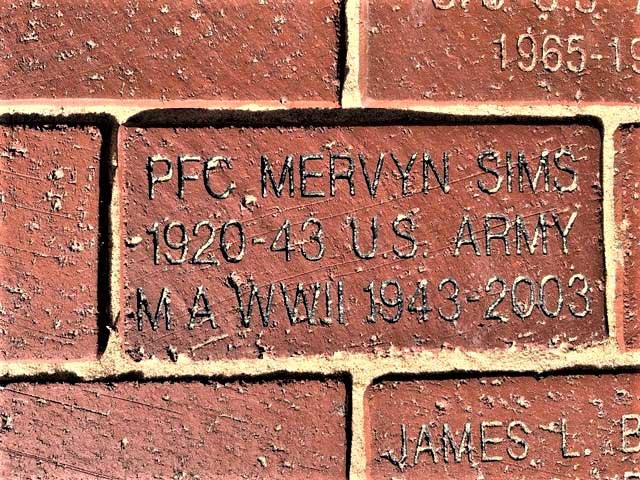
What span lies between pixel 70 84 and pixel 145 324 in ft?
0.74

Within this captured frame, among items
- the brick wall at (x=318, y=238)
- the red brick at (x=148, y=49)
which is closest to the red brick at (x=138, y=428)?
the brick wall at (x=318, y=238)

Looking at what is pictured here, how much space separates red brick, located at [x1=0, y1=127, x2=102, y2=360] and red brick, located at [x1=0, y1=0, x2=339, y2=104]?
48 millimetres

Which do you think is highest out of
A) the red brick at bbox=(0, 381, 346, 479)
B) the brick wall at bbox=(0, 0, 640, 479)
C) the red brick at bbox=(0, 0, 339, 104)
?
the red brick at bbox=(0, 0, 339, 104)

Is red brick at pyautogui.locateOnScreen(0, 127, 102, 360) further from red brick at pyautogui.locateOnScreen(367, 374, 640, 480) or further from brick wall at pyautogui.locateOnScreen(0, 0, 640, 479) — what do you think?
red brick at pyautogui.locateOnScreen(367, 374, 640, 480)

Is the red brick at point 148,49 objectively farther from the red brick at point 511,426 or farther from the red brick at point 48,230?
the red brick at point 511,426

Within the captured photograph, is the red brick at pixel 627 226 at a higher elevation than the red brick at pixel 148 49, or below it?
below

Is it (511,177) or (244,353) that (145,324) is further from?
(511,177)

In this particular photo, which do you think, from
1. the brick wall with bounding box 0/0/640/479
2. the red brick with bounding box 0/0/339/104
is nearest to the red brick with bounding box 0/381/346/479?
the brick wall with bounding box 0/0/640/479

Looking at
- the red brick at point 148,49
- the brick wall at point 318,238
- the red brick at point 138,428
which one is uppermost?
the red brick at point 148,49

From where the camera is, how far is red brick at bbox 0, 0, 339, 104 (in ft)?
2.02

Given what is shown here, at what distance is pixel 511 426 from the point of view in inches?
25.2

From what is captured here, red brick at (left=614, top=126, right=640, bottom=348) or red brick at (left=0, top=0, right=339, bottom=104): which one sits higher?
red brick at (left=0, top=0, right=339, bottom=104)

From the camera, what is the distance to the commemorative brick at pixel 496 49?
2.04 ft

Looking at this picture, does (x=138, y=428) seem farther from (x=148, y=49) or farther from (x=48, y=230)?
(x=148, y=49)
